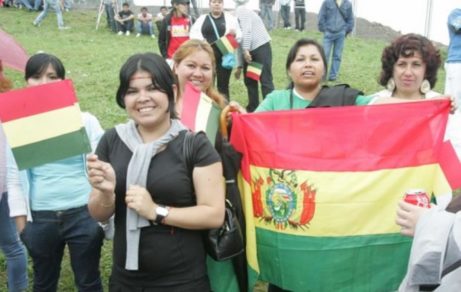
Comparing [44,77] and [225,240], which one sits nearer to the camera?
[225,240]

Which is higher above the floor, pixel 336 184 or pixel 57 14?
pixel 57 14

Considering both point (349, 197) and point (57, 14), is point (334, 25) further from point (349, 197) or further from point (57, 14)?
point (57, 14)

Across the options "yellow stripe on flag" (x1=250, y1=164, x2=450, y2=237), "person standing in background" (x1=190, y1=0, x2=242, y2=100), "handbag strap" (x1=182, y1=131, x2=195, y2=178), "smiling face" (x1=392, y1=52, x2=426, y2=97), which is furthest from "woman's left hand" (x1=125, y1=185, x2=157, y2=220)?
"person standing in background" (x1=190, y1=0, x2=242, y2=100)

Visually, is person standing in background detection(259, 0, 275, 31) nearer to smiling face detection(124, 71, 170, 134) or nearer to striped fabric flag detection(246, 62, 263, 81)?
→ striped fabric flag detection(246, 62, 263, 81)

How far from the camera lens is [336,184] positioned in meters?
3.04

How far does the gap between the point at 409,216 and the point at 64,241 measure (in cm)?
210

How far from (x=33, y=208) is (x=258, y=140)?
54.1 inches

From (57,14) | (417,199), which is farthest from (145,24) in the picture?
(417,199)

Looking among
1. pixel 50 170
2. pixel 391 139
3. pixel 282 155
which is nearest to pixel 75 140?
pixel 50 170

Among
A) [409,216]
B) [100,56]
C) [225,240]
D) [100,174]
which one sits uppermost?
[100,174]

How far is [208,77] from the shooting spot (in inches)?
137

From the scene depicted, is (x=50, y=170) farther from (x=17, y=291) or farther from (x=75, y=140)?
(x=17, y=291)

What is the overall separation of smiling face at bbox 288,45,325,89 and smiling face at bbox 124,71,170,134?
1205 mm

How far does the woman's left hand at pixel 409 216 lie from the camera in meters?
2.03
